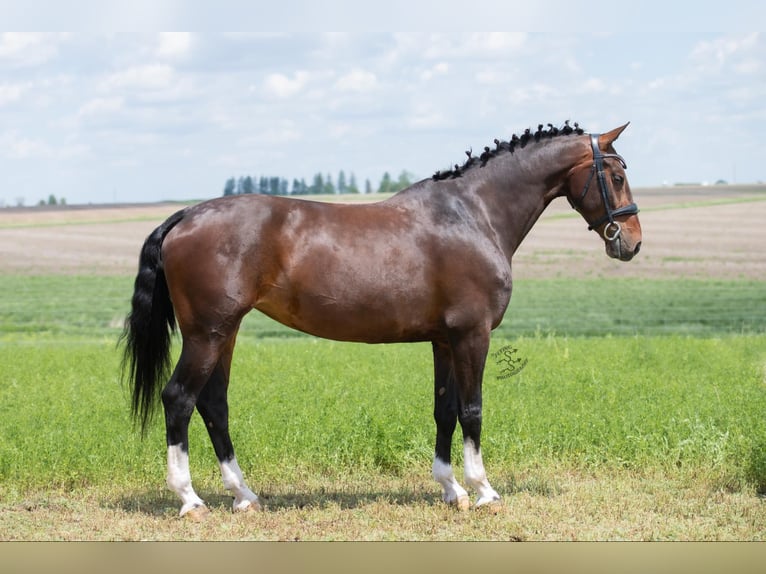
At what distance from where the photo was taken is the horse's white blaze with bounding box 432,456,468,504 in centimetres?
609

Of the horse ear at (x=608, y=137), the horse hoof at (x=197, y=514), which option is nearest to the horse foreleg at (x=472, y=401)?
the horse ear at (x=608, y=137)

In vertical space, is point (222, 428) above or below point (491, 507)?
above

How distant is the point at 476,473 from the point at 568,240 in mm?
28652

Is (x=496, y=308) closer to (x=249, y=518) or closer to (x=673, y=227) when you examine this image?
(x=249, y=518)

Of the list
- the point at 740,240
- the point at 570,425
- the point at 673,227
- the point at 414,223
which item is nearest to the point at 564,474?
the point at 570,425

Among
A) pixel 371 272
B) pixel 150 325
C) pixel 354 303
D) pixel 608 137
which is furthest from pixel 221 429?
pixel 608 137

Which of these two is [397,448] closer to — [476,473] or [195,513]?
[476,473]

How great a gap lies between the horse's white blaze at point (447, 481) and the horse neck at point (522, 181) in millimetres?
1537

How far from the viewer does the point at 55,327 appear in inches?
850

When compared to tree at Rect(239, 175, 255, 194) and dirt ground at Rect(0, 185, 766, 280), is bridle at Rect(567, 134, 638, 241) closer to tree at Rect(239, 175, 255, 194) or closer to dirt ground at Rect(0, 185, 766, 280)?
tree at Rect(239, 175, 255, 194)

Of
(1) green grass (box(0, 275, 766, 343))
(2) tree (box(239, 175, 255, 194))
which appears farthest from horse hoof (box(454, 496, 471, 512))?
(2) tree (box(239, 175, 255, 194))

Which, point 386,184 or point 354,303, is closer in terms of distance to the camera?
point 354,303

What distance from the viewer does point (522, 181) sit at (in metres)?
6.23

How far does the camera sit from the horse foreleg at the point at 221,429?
6.02 metres
